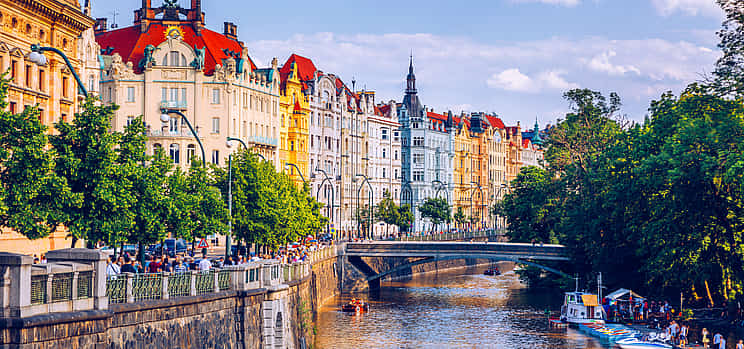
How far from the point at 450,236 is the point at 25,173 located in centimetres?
10443

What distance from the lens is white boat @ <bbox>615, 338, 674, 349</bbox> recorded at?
203 feet

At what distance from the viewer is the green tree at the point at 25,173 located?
3341 centimetres

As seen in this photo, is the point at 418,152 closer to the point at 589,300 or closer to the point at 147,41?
the point at 147,41

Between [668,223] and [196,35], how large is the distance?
57.8m

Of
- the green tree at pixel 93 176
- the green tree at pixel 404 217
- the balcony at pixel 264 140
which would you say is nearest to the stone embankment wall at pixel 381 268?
the green tree at pixel 404 217

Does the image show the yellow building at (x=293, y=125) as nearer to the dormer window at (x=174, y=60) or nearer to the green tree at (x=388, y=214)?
the green tree at (x=388, y=214)

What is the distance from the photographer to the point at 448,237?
135 m

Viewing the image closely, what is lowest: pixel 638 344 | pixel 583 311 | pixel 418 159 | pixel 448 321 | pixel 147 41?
pixel 638 344

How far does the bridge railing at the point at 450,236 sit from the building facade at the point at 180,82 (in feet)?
84.4

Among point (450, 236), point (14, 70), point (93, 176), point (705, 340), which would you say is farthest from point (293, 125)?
point (93, 176)

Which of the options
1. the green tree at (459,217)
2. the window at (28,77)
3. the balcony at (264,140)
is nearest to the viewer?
the window at (28,77)

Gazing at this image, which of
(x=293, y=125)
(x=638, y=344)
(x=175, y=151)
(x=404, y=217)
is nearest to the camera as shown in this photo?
(x=638, y=344)

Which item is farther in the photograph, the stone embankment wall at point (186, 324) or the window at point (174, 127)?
the window at point (174, 127)

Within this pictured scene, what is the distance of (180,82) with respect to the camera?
329 feet
